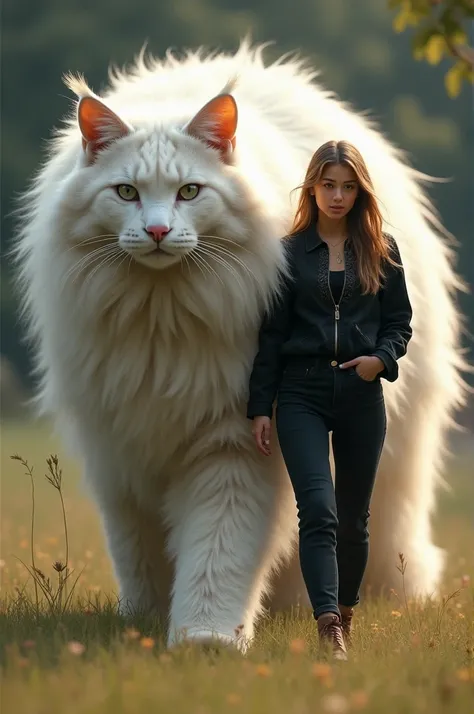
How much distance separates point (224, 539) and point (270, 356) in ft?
2.41

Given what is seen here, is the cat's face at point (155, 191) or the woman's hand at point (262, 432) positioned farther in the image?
the woman's hand at point (262, 432)

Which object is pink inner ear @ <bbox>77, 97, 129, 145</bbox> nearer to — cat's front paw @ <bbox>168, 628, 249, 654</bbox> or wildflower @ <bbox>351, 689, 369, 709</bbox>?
cat's front paw @ <bbox>168, 628, 249, 654</bbox>

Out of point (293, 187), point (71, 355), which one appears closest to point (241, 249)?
point (293, 187)

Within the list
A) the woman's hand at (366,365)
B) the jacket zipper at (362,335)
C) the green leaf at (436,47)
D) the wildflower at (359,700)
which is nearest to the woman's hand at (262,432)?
the woman's hand at (366,365)

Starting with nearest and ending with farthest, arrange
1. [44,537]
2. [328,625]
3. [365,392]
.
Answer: [328,625]
[365,392]
[44,537]

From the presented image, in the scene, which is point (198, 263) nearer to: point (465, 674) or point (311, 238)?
point (311, 238)

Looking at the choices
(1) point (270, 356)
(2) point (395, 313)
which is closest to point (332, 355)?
(1) point (270, 356)

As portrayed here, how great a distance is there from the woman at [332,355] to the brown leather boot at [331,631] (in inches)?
1.2

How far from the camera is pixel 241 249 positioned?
4316mm

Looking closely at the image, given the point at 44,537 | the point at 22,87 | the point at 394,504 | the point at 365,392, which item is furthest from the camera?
the point at 22,87

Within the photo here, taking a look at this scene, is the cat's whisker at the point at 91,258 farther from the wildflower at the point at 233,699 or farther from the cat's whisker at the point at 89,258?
the wildflower at the point at 233,699

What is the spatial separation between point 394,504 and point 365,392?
148 cm

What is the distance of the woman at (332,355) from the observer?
4062 mm

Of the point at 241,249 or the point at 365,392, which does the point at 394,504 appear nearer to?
the point at 365,392
